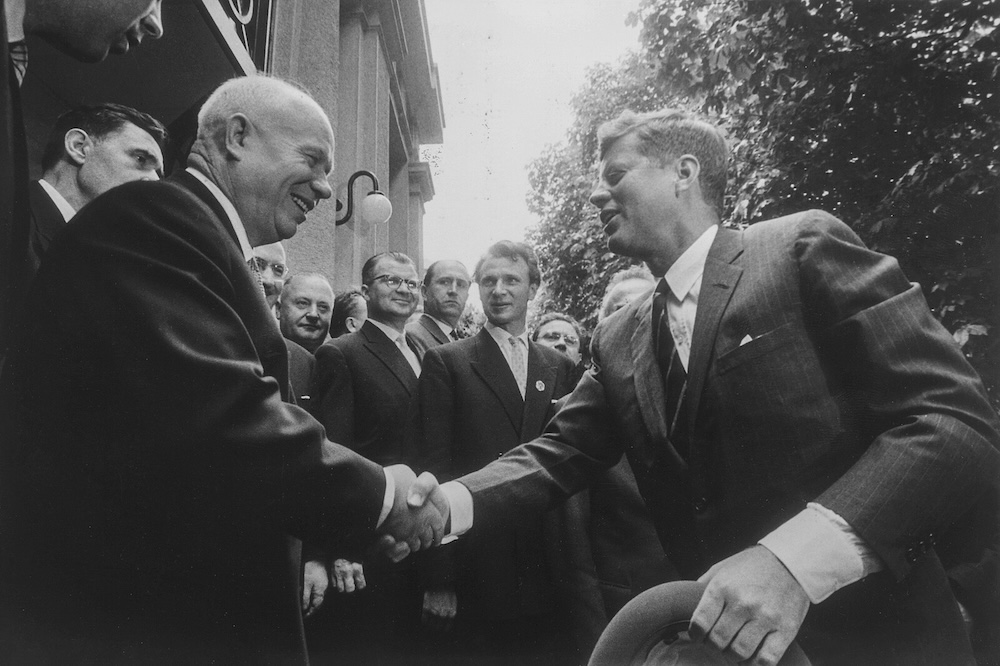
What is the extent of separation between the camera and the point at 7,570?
61.7 inches

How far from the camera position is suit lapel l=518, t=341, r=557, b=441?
3.82 metres

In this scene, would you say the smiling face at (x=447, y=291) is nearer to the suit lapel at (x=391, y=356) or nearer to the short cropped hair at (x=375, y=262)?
the short cropped hair at (x=375, y=262)

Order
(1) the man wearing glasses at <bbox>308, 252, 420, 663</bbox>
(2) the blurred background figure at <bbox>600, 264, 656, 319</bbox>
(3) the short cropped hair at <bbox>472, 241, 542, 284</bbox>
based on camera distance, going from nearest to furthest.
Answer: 1. (1) the man wearing glasses at <bbox>308, 252, 420, 663</bbox>
2. (3) the short cropped hair at <bbox>472, 241, 542, 284</bbox>
3. (2) the blurred background figure at <bbox>600, 264, 656, 319</bbox>

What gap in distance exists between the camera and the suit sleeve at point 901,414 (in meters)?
1.57

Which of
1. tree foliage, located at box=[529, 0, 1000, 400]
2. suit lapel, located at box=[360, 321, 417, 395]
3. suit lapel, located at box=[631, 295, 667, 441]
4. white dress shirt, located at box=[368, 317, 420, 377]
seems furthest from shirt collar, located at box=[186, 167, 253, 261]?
tree foliage, located at box=[529, 0, 1000, 400]

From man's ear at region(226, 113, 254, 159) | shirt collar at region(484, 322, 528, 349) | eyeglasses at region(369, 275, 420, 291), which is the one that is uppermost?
man's ear at region(226, 113, 254, 159)

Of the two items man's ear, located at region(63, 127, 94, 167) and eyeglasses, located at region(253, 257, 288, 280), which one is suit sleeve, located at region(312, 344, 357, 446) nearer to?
eyeglasses, located at region(253, 257, 288, 280)

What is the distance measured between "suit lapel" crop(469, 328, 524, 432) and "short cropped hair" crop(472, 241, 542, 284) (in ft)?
2.21

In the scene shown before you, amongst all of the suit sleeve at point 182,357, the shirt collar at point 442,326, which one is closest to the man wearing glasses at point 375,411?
the shirt collar at point 442,326

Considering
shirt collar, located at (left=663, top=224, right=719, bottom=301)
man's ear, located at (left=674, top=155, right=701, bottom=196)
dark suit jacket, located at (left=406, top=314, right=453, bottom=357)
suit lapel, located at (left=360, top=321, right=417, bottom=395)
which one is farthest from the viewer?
dark suit jacket, located at (left=406, top=314, right=453, bottom=357)

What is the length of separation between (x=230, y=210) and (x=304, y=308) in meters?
3.16

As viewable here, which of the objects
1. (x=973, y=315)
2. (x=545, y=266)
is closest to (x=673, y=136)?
(x=973, y=315)

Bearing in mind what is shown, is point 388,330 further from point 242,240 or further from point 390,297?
point 242,240

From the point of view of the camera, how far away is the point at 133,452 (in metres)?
1.59
